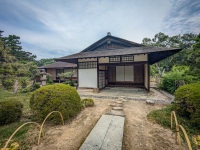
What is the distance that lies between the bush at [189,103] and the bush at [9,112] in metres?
6.27

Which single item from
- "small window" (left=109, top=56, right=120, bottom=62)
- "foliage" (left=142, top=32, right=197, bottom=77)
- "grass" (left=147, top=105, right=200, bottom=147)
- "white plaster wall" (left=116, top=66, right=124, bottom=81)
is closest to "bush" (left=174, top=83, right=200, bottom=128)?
"grass" (left=147, top=105, right=200, bottom=147)

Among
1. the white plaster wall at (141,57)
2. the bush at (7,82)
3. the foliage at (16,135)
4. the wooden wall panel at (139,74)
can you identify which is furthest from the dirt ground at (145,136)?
the bush at (7,82)

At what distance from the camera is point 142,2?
758 centimetres

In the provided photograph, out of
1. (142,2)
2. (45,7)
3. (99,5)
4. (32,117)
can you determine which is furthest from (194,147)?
(45,7)

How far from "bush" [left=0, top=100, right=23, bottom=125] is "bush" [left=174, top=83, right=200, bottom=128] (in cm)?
627

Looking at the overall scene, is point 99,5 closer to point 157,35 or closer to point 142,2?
point 142,2

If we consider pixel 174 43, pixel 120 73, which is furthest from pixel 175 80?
pixel 174 43

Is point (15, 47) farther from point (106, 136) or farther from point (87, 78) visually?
point (106, 136)

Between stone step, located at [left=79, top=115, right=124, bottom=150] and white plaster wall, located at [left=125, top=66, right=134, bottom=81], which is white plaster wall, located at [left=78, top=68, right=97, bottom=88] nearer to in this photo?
white plaster wall, located at [left=125, top=66, right=134, bottom=81]

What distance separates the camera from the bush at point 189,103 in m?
2.97

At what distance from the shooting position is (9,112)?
352 cm

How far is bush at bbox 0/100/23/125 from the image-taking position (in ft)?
11.2

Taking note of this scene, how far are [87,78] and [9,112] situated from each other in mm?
5741

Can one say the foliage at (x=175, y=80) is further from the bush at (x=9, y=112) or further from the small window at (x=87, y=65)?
the bush at (x=9, y=112)
